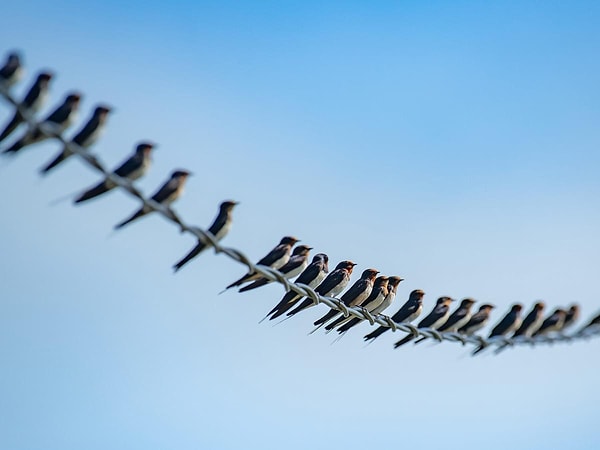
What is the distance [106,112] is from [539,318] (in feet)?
35.6

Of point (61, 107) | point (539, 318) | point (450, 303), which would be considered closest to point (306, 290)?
point (61, 107)

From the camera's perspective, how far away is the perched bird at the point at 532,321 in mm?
19016

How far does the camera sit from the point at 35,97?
9.56 metres

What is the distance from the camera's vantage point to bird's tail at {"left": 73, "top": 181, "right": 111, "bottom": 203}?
9.49m

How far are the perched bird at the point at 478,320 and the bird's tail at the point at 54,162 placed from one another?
33.1 ft

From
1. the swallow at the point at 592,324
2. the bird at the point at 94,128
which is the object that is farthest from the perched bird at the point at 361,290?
the bird at the point at 94,128

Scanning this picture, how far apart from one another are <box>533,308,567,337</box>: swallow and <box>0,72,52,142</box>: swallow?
11.7 meters

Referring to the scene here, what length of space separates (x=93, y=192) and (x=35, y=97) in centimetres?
88

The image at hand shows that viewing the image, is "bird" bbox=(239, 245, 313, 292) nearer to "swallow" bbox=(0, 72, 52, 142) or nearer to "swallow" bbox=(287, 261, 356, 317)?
"swallow" bbox=(287, 261, 356, 317)

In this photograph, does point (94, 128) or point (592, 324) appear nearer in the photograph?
point (94, 128)

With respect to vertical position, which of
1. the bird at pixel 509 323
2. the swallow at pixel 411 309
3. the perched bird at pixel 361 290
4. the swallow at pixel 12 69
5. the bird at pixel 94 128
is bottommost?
the swallow at pixel 12 69

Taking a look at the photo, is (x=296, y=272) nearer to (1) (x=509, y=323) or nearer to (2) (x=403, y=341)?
(2) (x=403, y=341)

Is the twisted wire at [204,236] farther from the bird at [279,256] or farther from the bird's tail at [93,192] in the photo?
the bird at [279,256]

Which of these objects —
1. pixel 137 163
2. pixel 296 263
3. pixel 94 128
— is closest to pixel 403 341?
pixel 296 263
